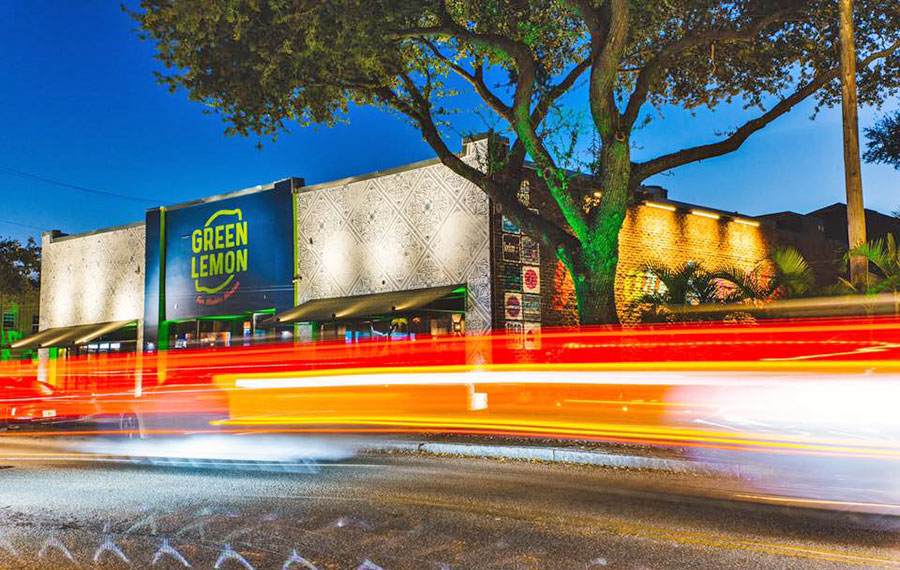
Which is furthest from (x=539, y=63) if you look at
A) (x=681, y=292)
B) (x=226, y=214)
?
(x=226, y=214)

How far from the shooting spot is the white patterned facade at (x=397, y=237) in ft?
65.0

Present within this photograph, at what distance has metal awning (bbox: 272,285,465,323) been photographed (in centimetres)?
1975

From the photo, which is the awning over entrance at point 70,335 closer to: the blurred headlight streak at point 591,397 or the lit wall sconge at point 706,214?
the blurred headlight streak at point 591,397

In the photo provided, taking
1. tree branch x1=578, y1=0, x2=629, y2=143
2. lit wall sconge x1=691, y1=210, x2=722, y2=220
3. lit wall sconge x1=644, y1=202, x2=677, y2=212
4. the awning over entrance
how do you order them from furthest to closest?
the awning over entrance < lit wall sconge x1=691, y1=210, x2=722, y2=220 < lit wall sconge x1=644, y1=202, x2=677, y2=212 < tree branch x1=578, y1=0, x2=629, y2=143

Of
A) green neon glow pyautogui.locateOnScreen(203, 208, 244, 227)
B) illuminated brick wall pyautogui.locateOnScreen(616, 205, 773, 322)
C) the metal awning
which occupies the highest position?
A: green neon glow pyautogui.locateOnScreen(203, 208, 244, 227)

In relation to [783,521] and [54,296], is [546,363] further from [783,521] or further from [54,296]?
[54,296]

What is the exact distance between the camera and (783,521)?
6.76 metres

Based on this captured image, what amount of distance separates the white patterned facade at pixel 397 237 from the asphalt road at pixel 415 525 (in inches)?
407

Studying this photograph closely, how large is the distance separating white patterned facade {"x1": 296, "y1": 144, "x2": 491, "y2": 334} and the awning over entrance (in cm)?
973

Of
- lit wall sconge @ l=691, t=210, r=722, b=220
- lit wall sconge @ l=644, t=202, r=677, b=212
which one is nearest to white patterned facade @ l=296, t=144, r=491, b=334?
lit wall sconge @ l=644, t=202, r=677, b=212

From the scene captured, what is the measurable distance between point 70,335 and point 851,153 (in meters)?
28.2

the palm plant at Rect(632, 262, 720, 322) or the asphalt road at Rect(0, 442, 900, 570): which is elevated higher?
the palm plant at Rect(632, 262, 720, 322)

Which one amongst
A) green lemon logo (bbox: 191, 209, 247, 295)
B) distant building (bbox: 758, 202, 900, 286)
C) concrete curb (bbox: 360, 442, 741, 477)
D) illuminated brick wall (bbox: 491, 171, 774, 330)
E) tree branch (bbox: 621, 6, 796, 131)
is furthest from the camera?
distant building (bbox: 758, 202, 900, 286)

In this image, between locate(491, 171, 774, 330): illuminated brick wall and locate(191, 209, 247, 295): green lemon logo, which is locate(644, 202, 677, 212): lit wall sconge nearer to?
locate(491, 171, 774, 330): illuminated brick wall
